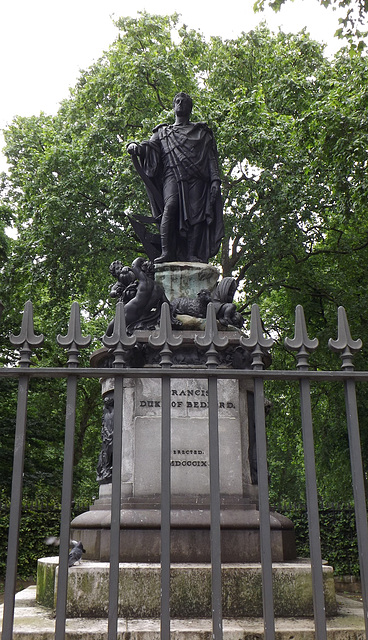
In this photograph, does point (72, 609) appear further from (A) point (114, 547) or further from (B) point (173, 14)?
(B) point (173, 14)

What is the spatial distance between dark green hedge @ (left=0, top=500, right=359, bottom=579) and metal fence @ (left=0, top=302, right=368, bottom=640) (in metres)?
9.96

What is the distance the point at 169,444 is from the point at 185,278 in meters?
4.53

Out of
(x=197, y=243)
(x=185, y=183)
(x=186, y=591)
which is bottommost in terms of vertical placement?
(x=186, y=591)

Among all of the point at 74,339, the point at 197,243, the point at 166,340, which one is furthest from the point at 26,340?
the point at 197,243

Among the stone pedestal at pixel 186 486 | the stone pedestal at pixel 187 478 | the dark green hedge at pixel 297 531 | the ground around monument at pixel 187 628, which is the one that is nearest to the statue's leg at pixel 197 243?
the stone pedestal at pixel 187 478

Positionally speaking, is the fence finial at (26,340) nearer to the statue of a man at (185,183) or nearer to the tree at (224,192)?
the statue of a man at (185,183)

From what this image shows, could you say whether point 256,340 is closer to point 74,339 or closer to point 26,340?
point 74,339

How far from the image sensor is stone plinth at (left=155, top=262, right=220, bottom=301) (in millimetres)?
7020

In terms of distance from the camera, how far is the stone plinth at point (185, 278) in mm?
7020

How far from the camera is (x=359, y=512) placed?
2602mm

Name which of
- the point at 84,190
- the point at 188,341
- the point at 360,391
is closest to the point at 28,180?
the point at 84,190

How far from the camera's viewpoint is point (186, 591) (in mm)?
4332

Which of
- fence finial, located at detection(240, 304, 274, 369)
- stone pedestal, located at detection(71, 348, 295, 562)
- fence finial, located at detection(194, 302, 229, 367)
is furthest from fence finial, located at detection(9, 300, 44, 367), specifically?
stone pedestal, located at detection(71, 348, 295, 562)

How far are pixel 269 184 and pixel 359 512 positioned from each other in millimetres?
14011
